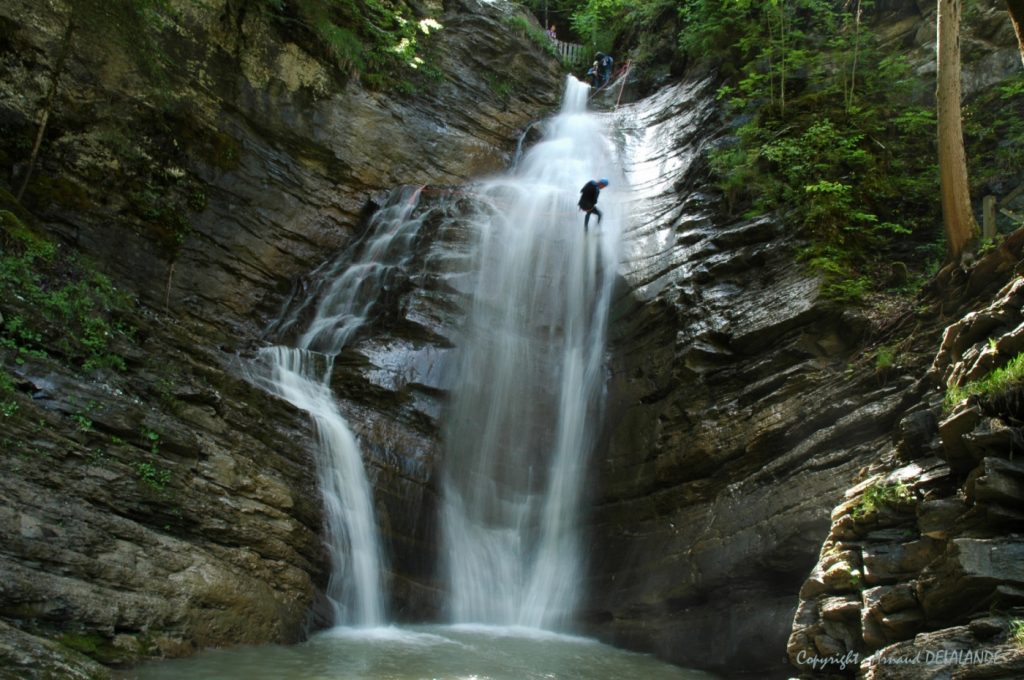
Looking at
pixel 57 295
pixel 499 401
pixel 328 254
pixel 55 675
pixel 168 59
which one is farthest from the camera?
pixel 328 254

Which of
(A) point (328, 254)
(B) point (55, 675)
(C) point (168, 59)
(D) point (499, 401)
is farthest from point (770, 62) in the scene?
(B) point (55, 675)

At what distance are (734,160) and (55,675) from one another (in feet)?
37.1

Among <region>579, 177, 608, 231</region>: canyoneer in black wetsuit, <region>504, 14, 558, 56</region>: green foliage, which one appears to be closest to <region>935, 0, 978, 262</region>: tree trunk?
<region>579, 177, 608, 231</region>: canyoneer in black wetsuit

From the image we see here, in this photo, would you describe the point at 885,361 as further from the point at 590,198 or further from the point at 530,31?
the point at 530,31

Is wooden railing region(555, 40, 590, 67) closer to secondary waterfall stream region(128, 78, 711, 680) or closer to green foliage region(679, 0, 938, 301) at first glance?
green foliage region(679, 0, 938, 301)

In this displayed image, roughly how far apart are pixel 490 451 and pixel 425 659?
4.16m

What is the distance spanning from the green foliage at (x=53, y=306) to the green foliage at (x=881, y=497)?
305 inches

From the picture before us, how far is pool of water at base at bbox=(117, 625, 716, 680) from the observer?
20.9ft

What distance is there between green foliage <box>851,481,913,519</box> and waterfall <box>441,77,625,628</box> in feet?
15.2

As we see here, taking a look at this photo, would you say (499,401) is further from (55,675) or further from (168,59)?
(168,59)

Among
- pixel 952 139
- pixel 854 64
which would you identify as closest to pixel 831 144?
pixel 854 64

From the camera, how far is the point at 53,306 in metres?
8.17

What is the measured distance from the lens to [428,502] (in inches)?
408

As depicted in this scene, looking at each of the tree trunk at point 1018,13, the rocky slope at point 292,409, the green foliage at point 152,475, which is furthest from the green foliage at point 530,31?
the green foliage at point 152,475
